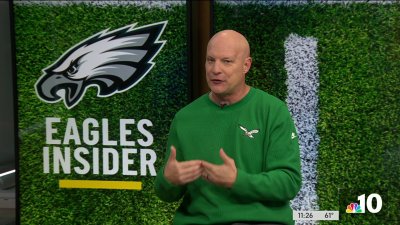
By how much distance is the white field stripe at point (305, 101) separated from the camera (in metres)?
3.35

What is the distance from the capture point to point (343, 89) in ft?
11.0

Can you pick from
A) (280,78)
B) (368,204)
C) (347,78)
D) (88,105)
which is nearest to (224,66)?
(280,78)

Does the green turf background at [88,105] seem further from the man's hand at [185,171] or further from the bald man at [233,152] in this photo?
the man's hand at [185,171]

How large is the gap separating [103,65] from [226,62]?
170 cm

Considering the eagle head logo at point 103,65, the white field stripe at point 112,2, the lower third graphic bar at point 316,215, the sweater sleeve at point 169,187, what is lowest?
the lower third graphic bar at point 316,215

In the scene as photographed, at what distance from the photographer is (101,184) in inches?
138

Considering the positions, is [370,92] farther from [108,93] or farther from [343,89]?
[108,93]

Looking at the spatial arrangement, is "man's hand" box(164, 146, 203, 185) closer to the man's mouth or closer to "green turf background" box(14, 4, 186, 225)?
the man's mouth

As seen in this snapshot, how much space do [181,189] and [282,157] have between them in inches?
14.4

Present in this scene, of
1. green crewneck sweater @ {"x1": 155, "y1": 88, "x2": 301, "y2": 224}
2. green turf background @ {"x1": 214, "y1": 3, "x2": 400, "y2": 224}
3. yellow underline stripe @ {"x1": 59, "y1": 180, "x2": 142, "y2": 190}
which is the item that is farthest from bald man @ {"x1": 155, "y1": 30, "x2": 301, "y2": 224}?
yellow underline stripe @ {"x1": 59, "y1": 180, "x2": 142, "y2": 190}

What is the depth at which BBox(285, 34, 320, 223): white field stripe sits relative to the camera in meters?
3.35

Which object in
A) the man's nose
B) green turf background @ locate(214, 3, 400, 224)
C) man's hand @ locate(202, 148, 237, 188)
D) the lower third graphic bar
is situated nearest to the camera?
man's hand @ locate(202, 148, 237, 188)

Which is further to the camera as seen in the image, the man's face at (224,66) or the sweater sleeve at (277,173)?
the man's face at (224,66)

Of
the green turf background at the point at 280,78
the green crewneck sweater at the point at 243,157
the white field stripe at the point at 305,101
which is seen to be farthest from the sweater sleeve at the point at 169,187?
the white field stripe at the point at 305,101
